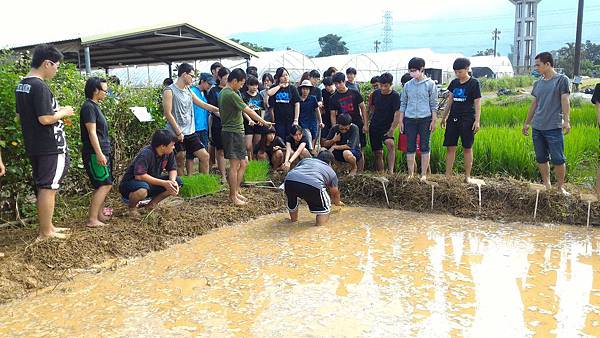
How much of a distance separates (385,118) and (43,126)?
4043mm

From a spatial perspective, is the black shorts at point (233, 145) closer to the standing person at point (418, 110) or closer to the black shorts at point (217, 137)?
the black shorts at point (217, 137)

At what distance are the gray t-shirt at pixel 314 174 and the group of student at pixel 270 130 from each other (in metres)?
0.01

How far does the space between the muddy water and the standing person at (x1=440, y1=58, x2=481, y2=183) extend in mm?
1238

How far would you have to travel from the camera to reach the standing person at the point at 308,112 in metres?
7.00

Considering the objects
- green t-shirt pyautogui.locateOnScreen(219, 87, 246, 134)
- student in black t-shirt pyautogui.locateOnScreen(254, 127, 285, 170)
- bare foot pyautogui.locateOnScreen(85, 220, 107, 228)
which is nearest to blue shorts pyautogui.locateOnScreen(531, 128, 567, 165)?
student in black t-shirt pyautogui.locateOnScreen(254, 127, 285, 170)

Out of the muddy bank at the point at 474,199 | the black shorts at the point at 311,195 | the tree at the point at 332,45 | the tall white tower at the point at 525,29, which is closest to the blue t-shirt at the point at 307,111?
the muddy bank at the point at 474,199

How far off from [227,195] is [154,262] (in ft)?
5.98

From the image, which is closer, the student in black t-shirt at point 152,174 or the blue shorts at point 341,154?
the student in black t-shirt at point 152,174

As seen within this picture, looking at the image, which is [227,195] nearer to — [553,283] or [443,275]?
[443,275]

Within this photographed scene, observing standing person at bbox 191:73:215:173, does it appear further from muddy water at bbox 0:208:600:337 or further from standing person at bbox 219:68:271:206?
muddy water at bbox 0:208:600:337

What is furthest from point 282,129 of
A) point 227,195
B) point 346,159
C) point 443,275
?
point 443,275

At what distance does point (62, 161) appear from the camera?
408cm

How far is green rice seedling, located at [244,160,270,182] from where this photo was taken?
249 inches

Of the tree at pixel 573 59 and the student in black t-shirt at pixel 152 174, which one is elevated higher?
the tree at pixel 573 59
